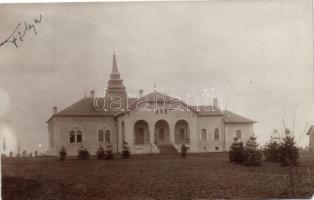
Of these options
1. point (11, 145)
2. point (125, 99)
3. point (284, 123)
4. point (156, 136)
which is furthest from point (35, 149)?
point (284, 123)

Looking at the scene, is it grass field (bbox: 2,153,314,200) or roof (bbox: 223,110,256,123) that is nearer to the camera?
grass field (bbox: 2,153,314,200)

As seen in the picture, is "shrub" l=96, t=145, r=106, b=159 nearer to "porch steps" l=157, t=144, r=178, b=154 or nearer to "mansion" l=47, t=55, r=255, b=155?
"mansion" l=47, t=55, r=255, b=155

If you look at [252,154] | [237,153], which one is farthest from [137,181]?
[252,154]

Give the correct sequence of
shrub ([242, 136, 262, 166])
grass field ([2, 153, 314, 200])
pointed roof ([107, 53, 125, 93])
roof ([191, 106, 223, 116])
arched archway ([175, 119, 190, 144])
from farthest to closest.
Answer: arched archway ([175, 119, 190, 144]), shrub ([242, 136, 262, 166]), roof ([191, 106, 223, 116]), pointed roof ([107, 53, 125, 93]), grass field ([2, 153, 314, 200])

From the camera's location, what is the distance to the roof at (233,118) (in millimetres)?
14988

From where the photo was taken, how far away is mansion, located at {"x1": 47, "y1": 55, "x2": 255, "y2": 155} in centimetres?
1457

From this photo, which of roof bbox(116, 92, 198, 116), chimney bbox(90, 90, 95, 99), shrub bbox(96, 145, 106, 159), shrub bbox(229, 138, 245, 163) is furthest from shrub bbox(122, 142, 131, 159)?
shrub bbox(229, 138, 245, 163)

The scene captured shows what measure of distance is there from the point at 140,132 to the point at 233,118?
315 cm

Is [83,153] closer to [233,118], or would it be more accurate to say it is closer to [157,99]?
[157,99]

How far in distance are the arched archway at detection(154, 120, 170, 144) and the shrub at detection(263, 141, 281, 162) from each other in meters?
3.27

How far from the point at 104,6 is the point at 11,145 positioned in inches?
173

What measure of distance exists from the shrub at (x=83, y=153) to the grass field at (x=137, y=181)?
0.60ft

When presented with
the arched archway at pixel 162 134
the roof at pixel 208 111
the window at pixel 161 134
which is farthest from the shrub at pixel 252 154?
the window at pixel 161 134

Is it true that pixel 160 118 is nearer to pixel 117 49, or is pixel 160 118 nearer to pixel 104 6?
pixel 117 49
